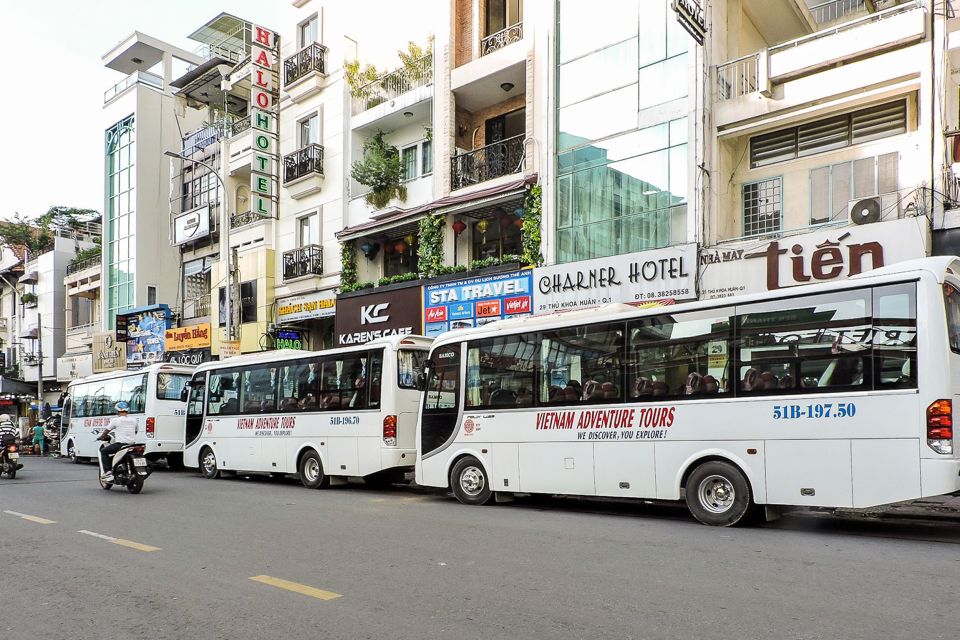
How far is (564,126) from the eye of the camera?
20734 mm

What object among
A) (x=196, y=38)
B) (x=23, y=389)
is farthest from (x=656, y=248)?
(x=23, y=389)

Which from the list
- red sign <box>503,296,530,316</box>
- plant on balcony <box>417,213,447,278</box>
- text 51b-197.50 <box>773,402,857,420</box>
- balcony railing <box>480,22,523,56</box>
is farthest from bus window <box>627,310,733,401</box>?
balcony railing <box>480,22,523,56</box>

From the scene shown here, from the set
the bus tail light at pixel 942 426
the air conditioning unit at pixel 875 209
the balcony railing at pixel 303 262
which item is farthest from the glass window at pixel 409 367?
the balcony railing at pixel 303 262

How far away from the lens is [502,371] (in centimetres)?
1273

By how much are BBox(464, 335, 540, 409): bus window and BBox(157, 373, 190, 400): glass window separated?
12836 millimetres

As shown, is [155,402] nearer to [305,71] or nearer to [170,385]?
[170,385]

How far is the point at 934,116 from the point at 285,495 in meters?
14.3

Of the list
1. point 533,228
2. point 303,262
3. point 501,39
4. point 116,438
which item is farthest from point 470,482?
point 303,262

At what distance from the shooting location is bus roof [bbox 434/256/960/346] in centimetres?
881

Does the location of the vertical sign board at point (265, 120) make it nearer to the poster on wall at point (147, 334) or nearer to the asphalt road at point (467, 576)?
the poster on wall at point (147, 334)

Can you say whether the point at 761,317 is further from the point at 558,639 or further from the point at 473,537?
the point at 558,639

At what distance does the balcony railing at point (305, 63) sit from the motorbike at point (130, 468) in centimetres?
1743

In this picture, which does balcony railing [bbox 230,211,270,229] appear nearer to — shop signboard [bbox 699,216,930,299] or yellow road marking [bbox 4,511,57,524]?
shop signboard [bbox 699,216,930,299]

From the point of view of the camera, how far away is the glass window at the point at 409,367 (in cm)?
1519
